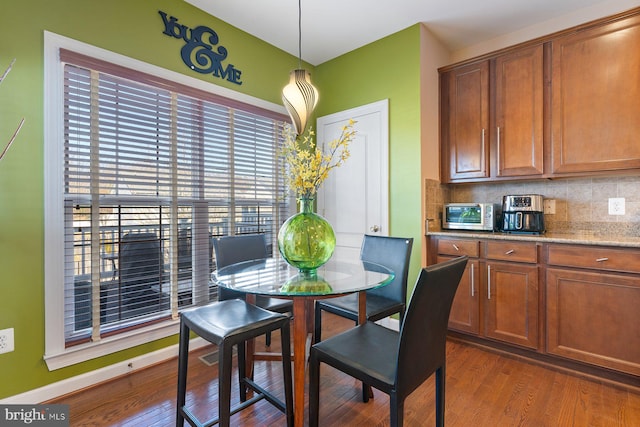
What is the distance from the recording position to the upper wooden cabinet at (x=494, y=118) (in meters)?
2.50

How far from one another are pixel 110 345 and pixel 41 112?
1.51 metres

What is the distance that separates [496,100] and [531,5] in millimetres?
744

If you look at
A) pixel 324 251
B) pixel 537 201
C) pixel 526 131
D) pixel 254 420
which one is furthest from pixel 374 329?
pixel 526 131

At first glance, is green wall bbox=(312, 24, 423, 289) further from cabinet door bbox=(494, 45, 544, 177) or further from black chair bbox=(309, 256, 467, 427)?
black chair bbox=(309, 256, 467, 427)

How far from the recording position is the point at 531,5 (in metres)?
2.48

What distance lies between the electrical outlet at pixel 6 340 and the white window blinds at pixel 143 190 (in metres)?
0.25

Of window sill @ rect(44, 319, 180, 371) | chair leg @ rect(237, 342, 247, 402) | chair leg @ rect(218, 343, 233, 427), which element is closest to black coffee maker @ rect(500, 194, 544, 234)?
chair leg @ rect(237, 342, 247, 402)

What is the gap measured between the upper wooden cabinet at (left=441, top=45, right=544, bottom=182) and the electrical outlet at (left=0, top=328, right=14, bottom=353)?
3.37m

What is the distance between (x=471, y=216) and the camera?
276 cm

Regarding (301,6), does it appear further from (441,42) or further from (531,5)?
(531,5)

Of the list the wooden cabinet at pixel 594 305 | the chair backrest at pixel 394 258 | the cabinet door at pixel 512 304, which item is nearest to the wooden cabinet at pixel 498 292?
the cabinet door at pixel 512 304

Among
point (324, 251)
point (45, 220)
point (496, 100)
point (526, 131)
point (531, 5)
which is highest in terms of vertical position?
point (531, 5)

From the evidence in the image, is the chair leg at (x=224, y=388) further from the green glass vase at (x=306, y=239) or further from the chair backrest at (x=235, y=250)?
the chair backrest at (x=235, y=250)

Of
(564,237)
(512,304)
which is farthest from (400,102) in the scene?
(512,304)
